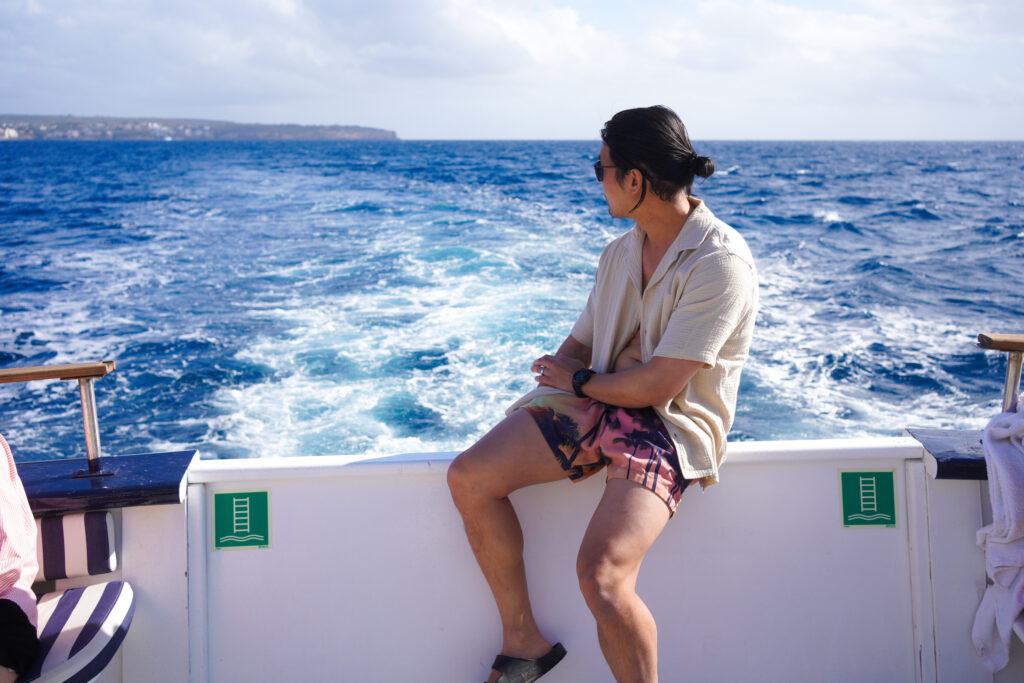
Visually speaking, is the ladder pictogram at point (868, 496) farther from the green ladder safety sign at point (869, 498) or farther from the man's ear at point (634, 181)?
the man's ear at point (634, 181)

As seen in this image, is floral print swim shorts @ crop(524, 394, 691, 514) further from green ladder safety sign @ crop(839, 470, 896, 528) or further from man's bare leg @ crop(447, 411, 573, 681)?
green ladder safety sign @ crop(839, 470, 896, 528)

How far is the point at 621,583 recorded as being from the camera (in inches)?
54.0

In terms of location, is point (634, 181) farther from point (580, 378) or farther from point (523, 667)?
point (523, 667)

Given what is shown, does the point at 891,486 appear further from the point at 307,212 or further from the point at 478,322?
the point at 307,212

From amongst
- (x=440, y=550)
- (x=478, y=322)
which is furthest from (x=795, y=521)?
(x=478, y=322)

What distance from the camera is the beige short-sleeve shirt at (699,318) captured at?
146cm

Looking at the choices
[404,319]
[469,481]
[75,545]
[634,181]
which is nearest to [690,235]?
[634,181]

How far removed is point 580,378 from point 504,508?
0.31 m

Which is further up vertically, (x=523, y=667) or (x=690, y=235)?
(x=690, y=235)

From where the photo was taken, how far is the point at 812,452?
1.69 m

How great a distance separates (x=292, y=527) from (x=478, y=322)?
470cm

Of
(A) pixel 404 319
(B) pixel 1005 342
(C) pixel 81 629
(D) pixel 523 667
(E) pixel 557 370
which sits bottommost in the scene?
(A) pixel 404 319

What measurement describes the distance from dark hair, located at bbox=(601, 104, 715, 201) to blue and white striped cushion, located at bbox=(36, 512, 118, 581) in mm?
1279

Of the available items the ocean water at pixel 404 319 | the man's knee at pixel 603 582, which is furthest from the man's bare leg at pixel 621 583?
the ocean water at pixel 404 319
